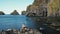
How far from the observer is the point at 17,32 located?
39156 mm

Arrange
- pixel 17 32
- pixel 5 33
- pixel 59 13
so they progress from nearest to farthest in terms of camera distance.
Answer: pixel 5 33
pixel 17 32
pixel 59 13

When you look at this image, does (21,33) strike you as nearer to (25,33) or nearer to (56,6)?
(25,33)

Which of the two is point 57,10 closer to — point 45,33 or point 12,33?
point 45,33

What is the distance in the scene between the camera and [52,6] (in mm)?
169250

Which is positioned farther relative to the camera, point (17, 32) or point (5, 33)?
point (17, 32)

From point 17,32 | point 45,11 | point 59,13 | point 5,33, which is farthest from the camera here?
point 45,11

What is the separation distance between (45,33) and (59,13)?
105830mm

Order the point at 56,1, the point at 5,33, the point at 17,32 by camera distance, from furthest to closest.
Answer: the point at 56,1
the point at 17,32
the point at 5,33

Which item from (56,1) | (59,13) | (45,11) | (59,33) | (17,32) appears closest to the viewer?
(17,32)

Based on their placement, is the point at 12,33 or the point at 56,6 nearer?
the point at 12,33

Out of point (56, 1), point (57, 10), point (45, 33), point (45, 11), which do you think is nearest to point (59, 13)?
point (57, 10)

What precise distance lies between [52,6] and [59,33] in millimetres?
124026

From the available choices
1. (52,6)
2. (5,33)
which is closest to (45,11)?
(52,6)

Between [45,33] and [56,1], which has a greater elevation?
[56,1]
